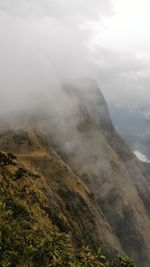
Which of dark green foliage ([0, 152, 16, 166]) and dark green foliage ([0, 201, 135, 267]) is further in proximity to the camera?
dark green foliage ([0, 152, 16, 166])

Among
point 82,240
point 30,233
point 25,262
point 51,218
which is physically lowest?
point 82,240

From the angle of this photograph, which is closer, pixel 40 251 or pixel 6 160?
pixel 40 251

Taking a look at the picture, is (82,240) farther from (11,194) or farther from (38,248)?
(38,248)

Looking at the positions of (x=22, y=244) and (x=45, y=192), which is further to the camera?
(x=45, y=192)

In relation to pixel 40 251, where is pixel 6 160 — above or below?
below

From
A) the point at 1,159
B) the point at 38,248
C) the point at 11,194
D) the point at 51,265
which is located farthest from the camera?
the point at 1,159

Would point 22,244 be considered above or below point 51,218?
above

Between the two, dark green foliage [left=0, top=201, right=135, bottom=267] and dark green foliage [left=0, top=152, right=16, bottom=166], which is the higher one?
dark green foliage [left=0, top=201, right=135, bottom=267]

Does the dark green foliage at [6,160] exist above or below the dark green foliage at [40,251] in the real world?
below

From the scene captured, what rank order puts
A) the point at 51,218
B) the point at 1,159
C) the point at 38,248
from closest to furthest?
the point at 38,248, the point at 51,218, the point at 1,159

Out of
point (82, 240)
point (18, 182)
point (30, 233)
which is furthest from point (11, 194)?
point (30, 233)

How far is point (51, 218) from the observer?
155125 millimetres

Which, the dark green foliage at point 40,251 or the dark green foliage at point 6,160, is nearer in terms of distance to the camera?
the dark green foliage at point 40,251

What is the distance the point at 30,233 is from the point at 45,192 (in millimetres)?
136864
